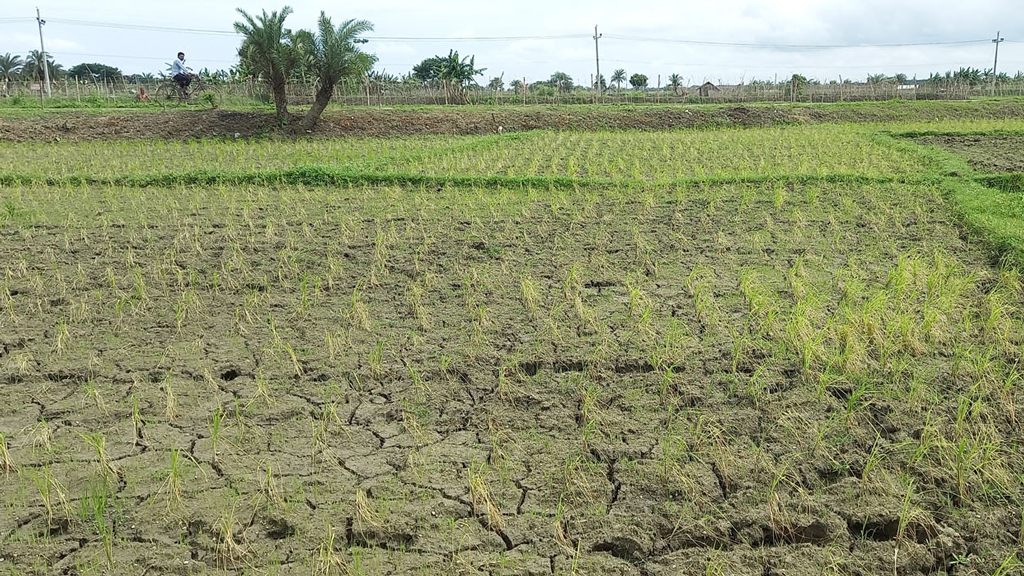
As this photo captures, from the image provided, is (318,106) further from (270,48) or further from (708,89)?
(708,89)

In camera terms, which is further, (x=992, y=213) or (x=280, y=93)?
(x=280, y=93)

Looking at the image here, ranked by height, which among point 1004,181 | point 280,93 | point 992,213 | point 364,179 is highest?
point 280,93

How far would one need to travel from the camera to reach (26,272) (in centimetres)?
591

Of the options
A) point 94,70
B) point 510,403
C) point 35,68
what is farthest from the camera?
point 94,70

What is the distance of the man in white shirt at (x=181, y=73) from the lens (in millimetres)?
19453

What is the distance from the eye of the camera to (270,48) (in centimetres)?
1622

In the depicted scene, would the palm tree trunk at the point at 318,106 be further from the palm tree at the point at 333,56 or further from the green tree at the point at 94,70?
the green tree at the point at 94,70

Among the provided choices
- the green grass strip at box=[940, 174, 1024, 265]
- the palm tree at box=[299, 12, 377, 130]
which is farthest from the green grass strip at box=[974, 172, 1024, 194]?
the palm tree at box=[299, 12, 377, 130]

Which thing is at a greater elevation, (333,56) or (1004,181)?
(333,56)

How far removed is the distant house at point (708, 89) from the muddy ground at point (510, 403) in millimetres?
23844

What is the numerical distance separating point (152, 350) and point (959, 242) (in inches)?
249

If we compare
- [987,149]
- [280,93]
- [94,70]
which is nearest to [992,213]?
[987,149]

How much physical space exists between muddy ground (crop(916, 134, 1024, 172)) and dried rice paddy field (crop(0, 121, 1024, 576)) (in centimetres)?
335

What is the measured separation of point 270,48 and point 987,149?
13923 millimetres
